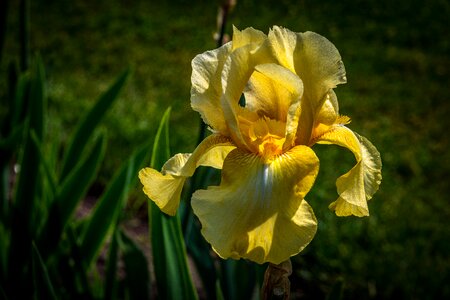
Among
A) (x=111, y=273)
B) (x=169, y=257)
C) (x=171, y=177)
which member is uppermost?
(x=171, y=177)

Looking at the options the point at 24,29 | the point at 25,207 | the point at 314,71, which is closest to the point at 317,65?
the point at 314,71

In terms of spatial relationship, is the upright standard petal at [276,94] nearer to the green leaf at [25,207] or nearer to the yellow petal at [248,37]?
the yellow petal at [248,37]

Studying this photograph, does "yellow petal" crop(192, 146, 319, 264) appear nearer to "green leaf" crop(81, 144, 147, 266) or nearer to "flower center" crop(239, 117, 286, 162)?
"flower center" crop(239, 117, 286, 162)

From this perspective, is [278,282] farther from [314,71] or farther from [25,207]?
[25,207]

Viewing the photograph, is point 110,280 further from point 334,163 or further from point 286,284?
point 334,163

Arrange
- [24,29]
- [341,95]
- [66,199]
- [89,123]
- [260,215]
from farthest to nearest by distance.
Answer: [341,95], [24,29], [89,123], [66,199], [260,215]

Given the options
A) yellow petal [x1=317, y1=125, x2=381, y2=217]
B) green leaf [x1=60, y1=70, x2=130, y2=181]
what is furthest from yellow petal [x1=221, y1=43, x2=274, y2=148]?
green leaf [x1=60, y1=70, x2=130, y2=181]

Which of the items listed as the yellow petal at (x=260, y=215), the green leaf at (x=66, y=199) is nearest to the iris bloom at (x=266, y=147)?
the yellow petal at (x=260, y=215)

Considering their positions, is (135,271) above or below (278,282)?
below
